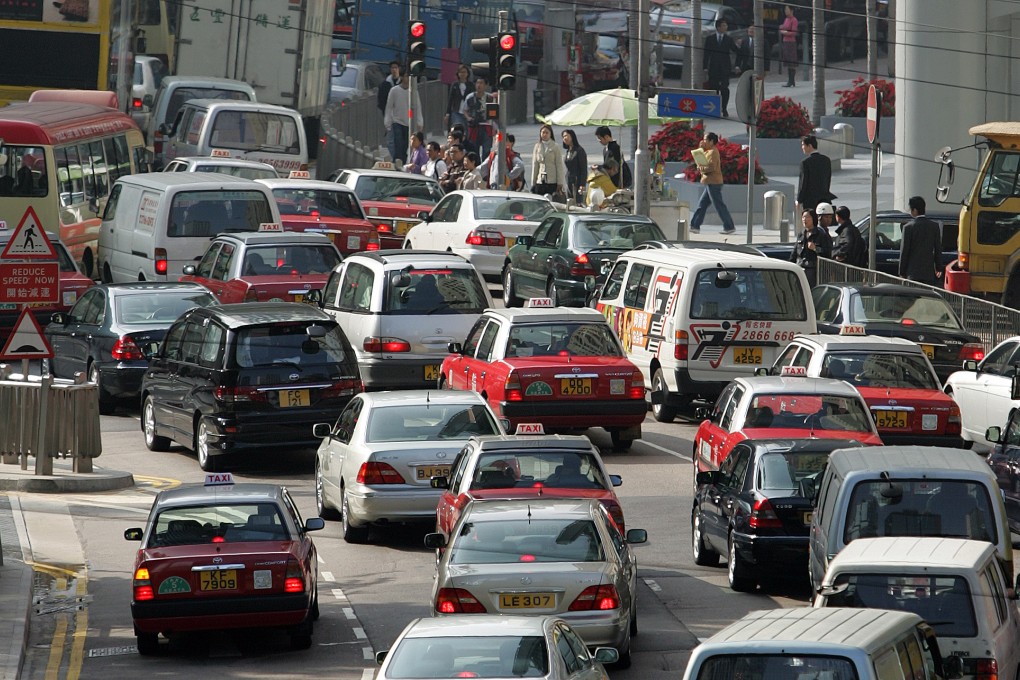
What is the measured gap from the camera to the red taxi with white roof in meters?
19.4

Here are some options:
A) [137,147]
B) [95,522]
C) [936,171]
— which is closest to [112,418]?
[95,522]

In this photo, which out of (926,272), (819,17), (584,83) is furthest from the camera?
(584,83)

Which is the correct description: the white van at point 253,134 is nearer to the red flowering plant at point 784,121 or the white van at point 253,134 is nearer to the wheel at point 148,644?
the red flowering plant at point 784,121

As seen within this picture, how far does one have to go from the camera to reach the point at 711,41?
63875mm

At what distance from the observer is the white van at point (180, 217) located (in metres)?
29.1

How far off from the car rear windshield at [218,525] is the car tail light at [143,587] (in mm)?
397

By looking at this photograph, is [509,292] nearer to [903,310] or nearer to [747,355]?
[903,310]

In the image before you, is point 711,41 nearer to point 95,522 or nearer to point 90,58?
point 90,58

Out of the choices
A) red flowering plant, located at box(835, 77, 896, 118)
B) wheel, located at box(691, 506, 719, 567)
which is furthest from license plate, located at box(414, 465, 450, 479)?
red flowering plant, located at box(835, 77, 896, 118)

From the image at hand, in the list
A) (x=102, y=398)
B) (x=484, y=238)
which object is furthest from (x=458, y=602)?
(x=484, y=238)

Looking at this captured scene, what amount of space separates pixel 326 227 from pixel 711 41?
34832mm

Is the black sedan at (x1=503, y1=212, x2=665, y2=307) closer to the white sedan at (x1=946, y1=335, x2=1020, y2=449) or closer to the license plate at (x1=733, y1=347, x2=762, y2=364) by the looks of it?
the license plate at (x1=733, y1=347, x2=762, y2=364)

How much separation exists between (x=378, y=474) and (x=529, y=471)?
2043 mm

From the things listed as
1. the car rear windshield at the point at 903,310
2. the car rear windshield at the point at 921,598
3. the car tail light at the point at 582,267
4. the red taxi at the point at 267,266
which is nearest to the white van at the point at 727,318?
the car rear windshield at the point at 903,310
